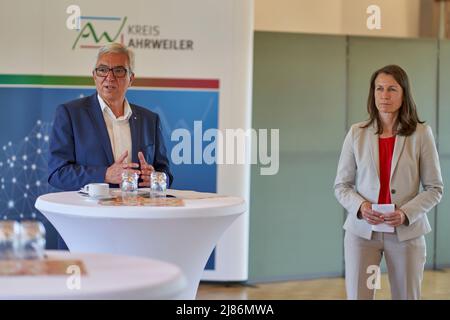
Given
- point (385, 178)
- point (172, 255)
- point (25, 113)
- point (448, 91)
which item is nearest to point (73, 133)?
point (172, 255)

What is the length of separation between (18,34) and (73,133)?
2.45 meters

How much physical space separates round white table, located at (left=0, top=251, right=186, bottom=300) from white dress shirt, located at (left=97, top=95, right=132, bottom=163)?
2174mm

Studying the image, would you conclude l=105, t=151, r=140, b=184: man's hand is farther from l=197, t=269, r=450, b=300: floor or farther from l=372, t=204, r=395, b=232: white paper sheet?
l=197, t=269, r=450, b=300: floor

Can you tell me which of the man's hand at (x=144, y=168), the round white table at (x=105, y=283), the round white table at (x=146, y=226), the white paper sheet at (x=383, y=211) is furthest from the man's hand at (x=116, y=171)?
the round white table at (x=105, y=283)

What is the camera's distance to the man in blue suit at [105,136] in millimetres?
4250

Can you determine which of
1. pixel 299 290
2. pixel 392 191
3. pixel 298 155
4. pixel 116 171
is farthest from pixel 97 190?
pixel 298 155

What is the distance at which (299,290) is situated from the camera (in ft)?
22.4

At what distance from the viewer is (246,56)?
6.70 m

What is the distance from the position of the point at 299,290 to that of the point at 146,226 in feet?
11.4

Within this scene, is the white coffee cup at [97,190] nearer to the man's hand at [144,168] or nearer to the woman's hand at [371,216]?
the man's hand at [144,168]

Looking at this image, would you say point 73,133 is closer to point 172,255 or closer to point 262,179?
point 172,255

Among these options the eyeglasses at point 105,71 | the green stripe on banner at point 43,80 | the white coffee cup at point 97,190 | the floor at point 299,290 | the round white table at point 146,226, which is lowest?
the floor at point 299,290

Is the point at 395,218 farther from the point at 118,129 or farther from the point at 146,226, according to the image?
the point at 118,129

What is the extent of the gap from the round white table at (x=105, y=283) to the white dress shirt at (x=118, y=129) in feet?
7.13
